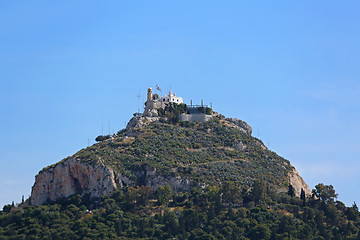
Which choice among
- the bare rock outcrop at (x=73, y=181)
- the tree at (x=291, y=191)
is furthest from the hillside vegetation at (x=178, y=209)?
the bare rock outcrop at (x=73, y=181)

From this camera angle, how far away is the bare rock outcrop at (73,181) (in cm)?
18388

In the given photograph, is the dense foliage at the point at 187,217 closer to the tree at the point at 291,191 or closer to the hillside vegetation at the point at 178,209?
the hillside vegetation at the point at 178,209

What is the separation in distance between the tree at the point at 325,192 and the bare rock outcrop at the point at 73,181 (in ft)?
160

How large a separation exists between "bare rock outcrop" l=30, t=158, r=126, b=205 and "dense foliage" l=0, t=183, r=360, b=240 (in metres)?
3.08

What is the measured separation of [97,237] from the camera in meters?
166

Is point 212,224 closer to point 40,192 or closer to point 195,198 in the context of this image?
point 195,198

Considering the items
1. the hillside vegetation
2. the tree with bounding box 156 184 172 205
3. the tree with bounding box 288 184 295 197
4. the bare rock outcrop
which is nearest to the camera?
the hillside vegetation

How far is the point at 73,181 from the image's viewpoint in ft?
610

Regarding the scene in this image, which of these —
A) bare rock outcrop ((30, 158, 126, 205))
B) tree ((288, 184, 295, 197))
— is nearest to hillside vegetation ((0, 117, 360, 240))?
tree ((288, 184, 295, 197))

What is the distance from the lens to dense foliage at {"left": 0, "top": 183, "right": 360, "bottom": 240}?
169500 mm

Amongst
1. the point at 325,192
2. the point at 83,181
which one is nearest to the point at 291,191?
the point at 325,192

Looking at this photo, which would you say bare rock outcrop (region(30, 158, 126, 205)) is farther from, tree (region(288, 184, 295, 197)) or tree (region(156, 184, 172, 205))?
tree (region(288, 184, 295, 197))

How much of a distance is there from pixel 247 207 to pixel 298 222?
1315cm

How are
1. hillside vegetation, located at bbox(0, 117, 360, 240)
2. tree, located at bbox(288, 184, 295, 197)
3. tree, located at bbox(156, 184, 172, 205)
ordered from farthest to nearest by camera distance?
tree, located at bbox(288, 184, 295, 197)
tree, located at bbox(156, 184, 172, 205)
hillside vegetation, located at bbox(0, 117, 360, 240)
